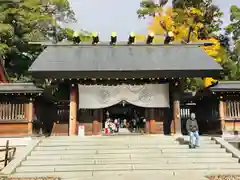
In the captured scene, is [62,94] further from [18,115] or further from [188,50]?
[188,50]

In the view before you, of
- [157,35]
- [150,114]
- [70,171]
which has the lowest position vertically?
[70,171]

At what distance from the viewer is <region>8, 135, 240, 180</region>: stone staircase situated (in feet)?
37.2

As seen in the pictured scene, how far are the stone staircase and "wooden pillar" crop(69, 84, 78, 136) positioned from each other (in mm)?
1888

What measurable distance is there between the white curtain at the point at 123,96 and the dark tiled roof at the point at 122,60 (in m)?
1.03

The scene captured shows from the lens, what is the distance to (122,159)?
493 inches

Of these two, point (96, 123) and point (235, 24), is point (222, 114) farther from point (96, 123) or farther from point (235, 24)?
point (235, 24)

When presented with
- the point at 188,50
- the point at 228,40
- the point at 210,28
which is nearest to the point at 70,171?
the point at 188,50

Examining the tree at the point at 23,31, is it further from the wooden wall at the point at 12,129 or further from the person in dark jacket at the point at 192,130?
the person in dark jacket at the point at 192,130

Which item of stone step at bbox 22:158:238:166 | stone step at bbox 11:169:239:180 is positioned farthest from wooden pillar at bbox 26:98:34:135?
stone step at bbox 11:169:239:180

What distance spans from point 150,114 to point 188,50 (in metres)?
5.33

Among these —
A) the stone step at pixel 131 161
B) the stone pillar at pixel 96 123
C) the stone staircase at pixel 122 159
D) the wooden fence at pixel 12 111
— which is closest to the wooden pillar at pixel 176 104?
the stone staircase at pixel 122 159

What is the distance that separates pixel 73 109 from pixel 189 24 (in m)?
18.3

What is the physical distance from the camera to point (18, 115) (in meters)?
17.1

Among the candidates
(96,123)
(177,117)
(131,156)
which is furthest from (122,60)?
(131,156)
